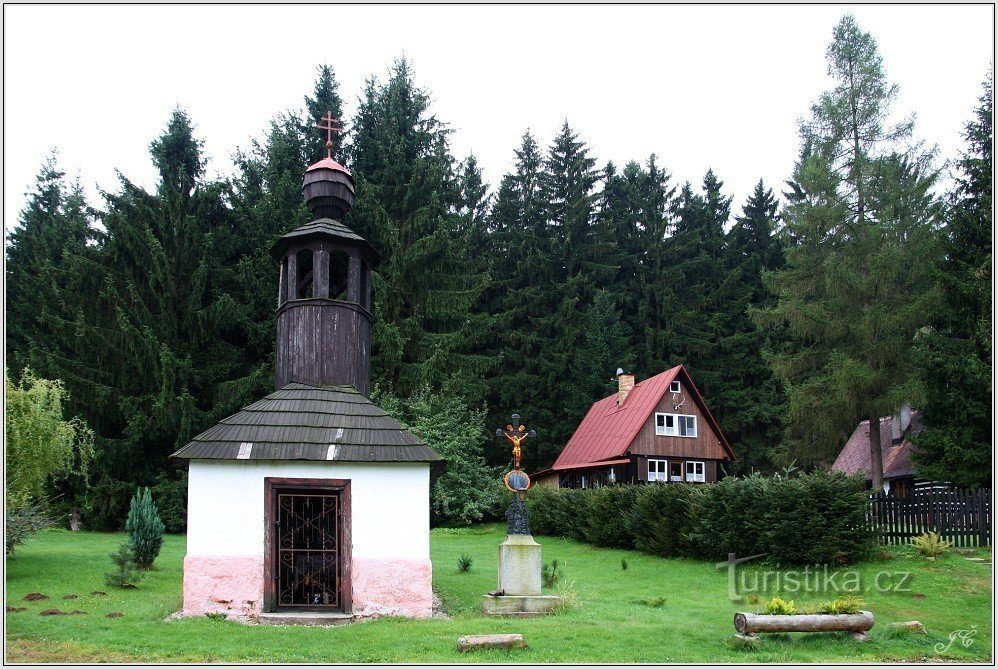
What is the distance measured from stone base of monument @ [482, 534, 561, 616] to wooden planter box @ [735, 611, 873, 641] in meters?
3.11

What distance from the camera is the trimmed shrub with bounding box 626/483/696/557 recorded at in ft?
57.4

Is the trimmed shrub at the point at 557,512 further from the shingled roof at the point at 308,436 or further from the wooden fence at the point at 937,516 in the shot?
the shingled roof at the point at 308,436

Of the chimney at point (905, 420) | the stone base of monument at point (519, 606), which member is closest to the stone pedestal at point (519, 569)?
the stone base of monument at point (519, 606)

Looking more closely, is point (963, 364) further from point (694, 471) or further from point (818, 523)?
point (694, 471)

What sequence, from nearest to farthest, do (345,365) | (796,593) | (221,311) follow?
(796,593), (345,365), (221,311)

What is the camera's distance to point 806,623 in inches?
375

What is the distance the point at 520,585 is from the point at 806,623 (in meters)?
4.08

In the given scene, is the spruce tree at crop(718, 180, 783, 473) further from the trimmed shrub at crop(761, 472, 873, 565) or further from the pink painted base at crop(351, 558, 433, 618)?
the pink painted base at crop(351, 558, 433, 618)

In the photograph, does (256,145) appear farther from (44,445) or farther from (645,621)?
(645,621)

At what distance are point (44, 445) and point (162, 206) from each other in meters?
16.4

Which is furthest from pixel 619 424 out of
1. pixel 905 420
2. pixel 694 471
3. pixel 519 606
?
pixel 519 606

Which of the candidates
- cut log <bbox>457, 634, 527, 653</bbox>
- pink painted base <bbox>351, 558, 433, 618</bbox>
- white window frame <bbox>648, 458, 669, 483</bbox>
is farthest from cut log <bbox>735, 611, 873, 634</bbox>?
white window frame <bbox>648, 458, 669, 483</bbox>

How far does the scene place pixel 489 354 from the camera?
3941 cm

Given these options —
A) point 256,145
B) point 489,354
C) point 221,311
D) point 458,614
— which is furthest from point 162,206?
point 458,614
